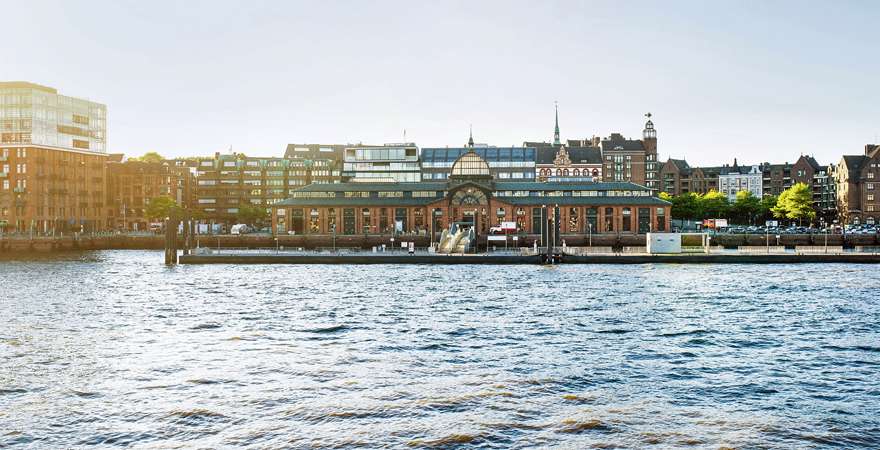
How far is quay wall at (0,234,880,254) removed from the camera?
→ 501 feet

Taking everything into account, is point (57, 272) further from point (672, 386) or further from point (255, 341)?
point (672, 386)

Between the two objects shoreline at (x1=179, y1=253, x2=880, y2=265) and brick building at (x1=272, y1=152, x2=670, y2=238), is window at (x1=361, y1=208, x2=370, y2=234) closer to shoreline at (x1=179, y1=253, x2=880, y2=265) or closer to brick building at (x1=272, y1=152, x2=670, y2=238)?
brick building at (x1=272, y1=152, x2=670, y2=238)

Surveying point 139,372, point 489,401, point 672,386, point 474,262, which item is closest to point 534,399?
point 489,401

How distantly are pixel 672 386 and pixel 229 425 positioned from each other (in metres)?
18.0

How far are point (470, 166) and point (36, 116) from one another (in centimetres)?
10295

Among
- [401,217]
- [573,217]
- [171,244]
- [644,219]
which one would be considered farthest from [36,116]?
[644,219]

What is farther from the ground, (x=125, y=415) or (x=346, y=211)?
(x=346, y=211)

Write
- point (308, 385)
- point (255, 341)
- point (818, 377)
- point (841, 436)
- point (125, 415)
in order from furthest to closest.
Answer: point (255, 341) → point (818, 377) → point (308, 385) → point (125, 415) → point (841, 436)

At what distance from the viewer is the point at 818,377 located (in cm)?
3438

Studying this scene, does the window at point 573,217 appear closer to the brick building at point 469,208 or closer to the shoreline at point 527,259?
the brick building at point 469,208

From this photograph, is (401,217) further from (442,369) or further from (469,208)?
(442,369)

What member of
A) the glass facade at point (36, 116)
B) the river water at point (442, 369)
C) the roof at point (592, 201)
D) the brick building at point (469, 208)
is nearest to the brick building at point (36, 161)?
the glass facade at point (36, 116)

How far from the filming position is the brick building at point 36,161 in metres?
177

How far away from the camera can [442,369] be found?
35.5 metres
